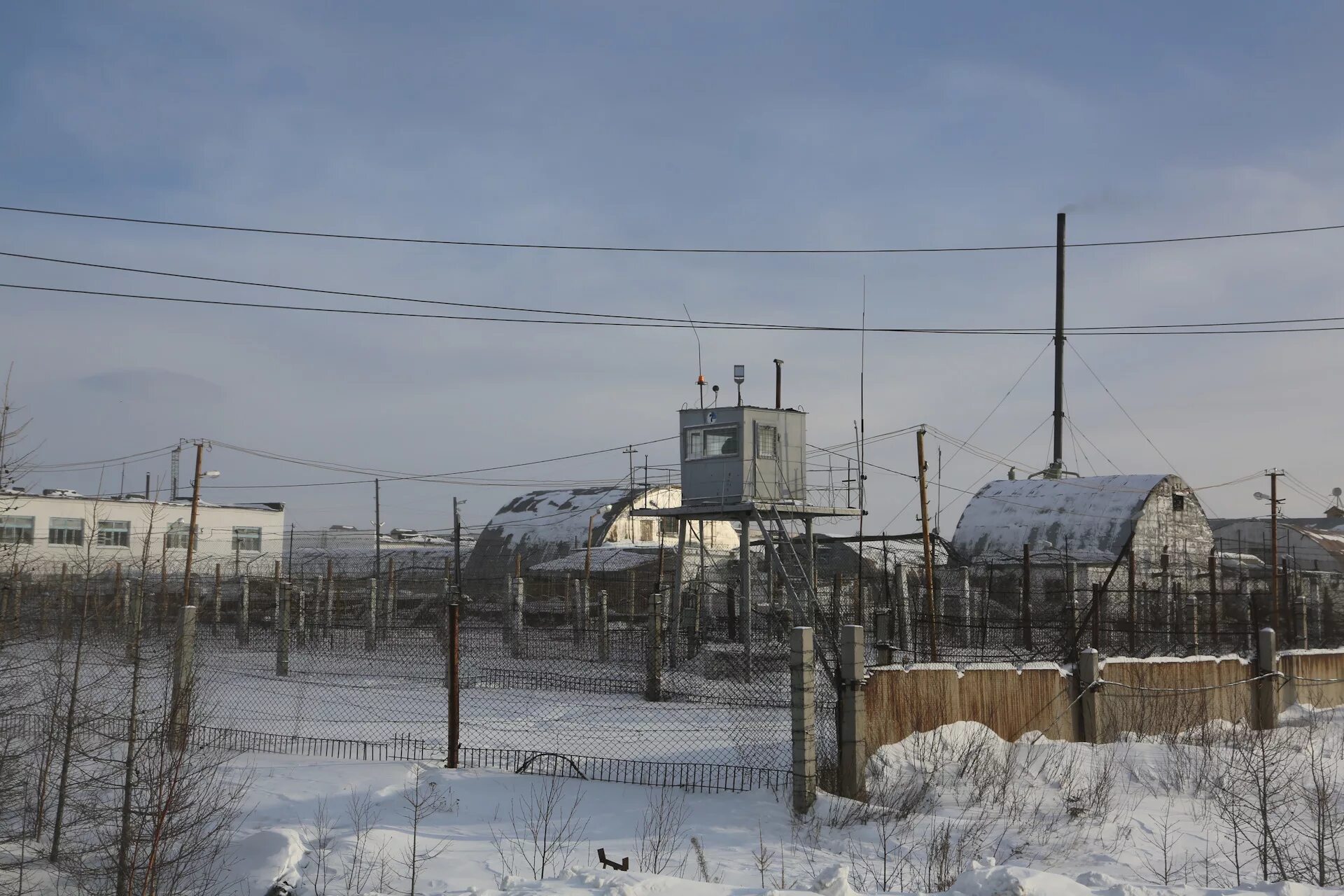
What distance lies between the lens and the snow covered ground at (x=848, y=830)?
938 centimetres

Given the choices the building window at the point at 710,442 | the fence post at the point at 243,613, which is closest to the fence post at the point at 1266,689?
the building window at the point at 710,442

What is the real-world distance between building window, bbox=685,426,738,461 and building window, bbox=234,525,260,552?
163 feet

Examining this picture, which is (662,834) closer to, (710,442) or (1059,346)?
(710,442)

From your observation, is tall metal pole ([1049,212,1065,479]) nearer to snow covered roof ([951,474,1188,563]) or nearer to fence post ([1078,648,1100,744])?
snow covered roof ([951,474,1188,563])

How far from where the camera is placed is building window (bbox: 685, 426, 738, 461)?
29.3 meters

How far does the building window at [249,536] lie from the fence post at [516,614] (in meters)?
46.3

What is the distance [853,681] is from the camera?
11.8 m

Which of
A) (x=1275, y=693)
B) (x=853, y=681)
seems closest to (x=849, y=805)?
(x=853, y=681)

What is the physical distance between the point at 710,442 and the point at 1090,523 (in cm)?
2297

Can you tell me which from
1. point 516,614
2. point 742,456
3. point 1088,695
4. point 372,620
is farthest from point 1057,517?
point 1088,695

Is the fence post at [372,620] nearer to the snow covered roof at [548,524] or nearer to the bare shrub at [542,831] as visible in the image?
the bare shrub at [542,831]

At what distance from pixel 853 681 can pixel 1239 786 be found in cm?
499

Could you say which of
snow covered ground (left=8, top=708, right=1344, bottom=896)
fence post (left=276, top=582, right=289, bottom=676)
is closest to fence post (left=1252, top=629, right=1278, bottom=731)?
snow covered ground (left=8, top=708, right=1344, bottom=896)

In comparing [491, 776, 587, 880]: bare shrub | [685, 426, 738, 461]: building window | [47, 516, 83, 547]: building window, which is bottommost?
[491, 776, 587, 880]: bare shrub
